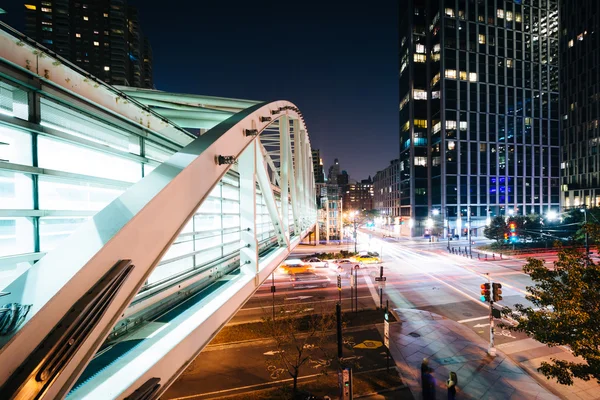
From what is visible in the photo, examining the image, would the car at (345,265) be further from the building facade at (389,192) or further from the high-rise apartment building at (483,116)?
the building facade at (389,192)

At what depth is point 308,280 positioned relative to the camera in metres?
27.8

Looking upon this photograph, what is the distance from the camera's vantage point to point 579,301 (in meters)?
7.88

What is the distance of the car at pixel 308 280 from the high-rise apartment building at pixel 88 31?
85.3 metres

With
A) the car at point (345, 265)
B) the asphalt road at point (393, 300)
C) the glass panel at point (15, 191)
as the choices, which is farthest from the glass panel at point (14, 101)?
the car at point (345, 265)

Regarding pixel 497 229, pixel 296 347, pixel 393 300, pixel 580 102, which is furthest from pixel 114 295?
pixel 580 102

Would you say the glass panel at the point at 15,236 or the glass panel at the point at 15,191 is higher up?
the glass panel at the point at 15,191

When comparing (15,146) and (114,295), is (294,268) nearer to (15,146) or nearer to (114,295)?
(15,146)

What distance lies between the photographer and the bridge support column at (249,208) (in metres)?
5.85

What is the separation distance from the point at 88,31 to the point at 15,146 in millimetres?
108023

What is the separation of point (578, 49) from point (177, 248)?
11098cm

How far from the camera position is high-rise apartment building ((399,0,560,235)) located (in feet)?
223

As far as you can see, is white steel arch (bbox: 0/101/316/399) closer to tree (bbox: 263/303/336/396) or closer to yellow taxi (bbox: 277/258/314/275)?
tree (bbox: 263/303/336/396)

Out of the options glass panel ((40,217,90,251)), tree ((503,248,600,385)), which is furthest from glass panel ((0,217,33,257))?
tree ((503,248,600,385))

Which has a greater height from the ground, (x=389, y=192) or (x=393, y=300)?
(x=389, y=192)
